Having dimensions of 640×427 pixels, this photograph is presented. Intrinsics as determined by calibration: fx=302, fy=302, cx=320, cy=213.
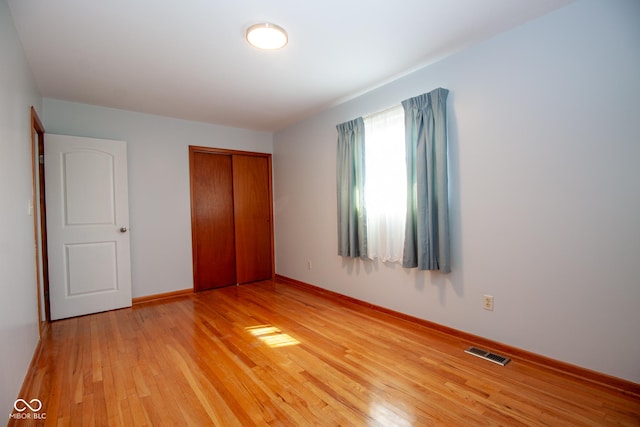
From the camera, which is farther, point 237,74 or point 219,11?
point 237,74

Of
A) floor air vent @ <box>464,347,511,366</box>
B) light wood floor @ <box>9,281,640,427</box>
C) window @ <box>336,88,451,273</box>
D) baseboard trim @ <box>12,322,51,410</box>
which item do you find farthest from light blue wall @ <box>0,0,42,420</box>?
floor air vent @ <box>464,347,511,366</box>

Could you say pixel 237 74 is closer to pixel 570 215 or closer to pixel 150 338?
pixel 150 338

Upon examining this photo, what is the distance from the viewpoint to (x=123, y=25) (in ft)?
6.69

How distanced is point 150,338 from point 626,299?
3.50 metres

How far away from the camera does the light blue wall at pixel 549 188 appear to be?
1.79 meters

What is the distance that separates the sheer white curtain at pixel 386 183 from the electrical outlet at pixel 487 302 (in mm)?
810

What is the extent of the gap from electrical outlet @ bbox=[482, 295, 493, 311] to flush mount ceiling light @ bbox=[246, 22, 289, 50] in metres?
2.50

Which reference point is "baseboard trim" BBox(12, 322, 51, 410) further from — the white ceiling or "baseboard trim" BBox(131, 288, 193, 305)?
the white ceiling

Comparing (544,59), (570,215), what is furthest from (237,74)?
(570,215)

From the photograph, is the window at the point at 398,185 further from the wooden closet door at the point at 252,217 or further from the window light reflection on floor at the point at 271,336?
the wooden closet door at the point at 252,217

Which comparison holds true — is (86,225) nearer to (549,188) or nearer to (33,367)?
(33,367)

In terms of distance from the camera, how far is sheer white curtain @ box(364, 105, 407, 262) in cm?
294

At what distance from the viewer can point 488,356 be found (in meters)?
2.22

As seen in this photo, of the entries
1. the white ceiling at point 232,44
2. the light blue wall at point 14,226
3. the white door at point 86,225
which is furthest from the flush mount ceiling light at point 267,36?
the white door at point 86,225
